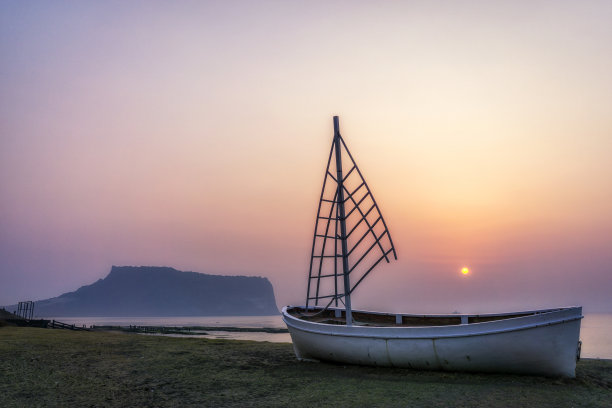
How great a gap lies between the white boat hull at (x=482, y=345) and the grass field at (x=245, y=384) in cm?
32

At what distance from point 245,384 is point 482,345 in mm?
6623

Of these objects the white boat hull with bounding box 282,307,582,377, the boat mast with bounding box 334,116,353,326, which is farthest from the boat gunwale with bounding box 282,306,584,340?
the boat mast with bounding box 334,116,353,326

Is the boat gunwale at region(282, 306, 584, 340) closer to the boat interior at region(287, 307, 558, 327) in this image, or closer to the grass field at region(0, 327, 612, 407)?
the grass field at region(0, 327, 612, 407)

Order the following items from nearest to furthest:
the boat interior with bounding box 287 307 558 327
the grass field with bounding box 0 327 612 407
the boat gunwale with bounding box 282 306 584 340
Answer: the grass field with bounding box 0 327 612 407 < the boat gunwale with bounding box 282 306 584 340 < the boat interior with bounding box 287 307 558 327

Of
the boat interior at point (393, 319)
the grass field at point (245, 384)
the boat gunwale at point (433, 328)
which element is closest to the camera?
the grass field at point (245, 384)

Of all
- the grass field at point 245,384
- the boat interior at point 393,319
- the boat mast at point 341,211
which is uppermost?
the boat mast at point 341,211

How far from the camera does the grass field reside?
9.60 m

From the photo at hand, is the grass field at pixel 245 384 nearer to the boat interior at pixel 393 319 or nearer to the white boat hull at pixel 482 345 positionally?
the white boat hull at pixel 482 345

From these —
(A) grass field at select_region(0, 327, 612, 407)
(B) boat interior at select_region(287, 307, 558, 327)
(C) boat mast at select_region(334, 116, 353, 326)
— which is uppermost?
(C) boat mast at select_region(334, 116, 353, 326)

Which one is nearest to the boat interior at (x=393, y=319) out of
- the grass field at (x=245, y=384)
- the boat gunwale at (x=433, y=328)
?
the boat gunwale at (x=433, y=328)

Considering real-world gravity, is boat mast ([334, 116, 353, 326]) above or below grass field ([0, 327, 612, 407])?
above

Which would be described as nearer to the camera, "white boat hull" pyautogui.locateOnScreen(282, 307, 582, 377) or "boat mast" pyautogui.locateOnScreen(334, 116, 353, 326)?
"white boat hull" pyautogui.locateOnScreen(282, 307, 582, 377)

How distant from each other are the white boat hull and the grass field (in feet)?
1.05

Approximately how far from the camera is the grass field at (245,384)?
960cm
